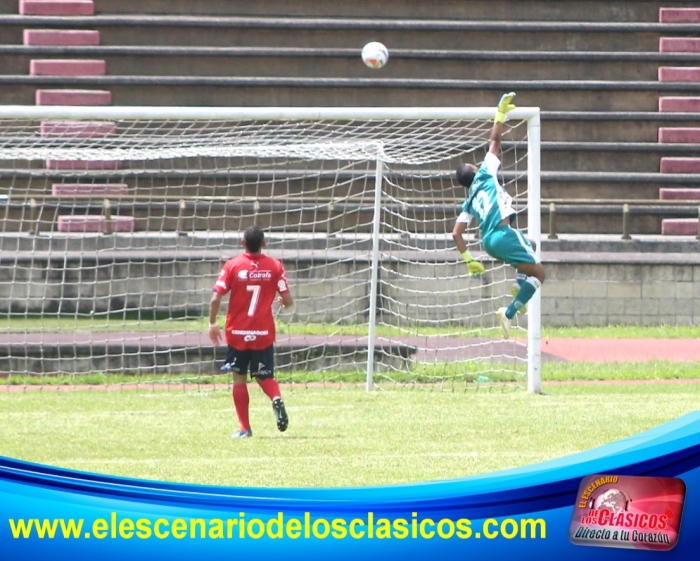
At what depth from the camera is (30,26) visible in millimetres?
23312

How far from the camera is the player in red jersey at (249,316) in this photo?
357 inches

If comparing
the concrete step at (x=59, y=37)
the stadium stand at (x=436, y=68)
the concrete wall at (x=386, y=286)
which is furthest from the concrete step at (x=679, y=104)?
the concrete step at (x=59, y=37)

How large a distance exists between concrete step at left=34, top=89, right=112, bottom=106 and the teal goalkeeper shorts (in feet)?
42.4

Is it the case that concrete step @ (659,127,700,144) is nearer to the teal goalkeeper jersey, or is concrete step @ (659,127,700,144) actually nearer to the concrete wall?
the concrete wall

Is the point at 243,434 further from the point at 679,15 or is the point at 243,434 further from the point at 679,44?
the point at 679,15

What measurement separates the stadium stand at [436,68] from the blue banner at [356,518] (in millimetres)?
20548

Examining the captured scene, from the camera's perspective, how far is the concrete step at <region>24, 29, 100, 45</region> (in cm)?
2308

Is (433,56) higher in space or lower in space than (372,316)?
higher

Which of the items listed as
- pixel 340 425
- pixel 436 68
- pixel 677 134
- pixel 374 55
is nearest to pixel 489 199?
pixel 374 55

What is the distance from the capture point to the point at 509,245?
447 inches

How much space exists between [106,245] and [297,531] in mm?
16672

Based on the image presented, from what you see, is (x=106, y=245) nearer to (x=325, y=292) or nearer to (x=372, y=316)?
(x=325, y=292)

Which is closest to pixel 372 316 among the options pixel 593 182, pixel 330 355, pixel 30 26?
pixel 330 355

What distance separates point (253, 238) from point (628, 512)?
23.2 ft
